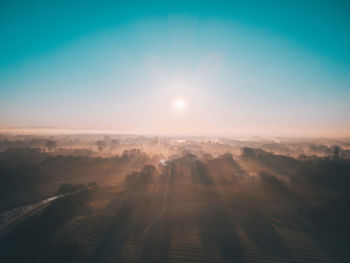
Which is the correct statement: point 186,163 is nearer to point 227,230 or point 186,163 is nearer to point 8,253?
point 227,230

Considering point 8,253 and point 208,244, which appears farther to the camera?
point 208,244

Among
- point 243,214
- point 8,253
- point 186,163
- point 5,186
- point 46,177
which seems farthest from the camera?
point 186,163

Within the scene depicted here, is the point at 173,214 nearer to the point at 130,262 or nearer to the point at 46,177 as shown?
the point at 130,262

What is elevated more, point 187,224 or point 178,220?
point 187,224

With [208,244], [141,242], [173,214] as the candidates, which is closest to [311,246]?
[208,244]

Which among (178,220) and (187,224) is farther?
(178,220)

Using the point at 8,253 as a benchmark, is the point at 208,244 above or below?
above

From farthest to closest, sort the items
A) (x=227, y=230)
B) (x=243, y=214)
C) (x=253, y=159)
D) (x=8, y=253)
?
(x=253, y=159)
(x=243, y=214)
(x=227, y=230)
(x=8, y=253)
